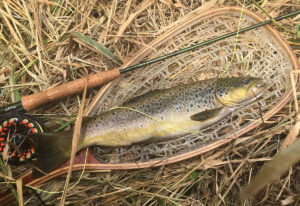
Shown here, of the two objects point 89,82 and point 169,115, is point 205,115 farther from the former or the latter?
point 89,82

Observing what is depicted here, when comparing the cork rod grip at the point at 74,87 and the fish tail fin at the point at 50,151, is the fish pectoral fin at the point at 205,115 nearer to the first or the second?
the cork rod grip at the point at 74,87

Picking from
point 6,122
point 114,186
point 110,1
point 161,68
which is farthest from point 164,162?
point 110,1

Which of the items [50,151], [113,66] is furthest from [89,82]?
[50,151]

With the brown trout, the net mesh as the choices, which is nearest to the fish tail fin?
the brown trout

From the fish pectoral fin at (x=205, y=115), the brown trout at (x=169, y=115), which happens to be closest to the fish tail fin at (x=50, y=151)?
the brown trout at (x=169, y=115)

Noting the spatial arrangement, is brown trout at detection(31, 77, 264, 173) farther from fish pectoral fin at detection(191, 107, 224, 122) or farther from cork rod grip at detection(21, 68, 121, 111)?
cork rod grip at detection(21, 68, 121, 111)

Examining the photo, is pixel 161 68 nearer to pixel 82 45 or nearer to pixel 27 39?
pixel 82 45
